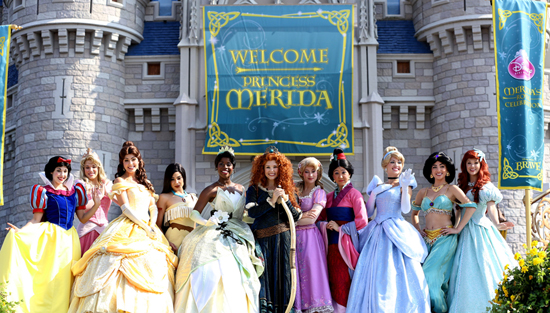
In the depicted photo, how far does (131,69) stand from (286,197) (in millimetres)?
7170

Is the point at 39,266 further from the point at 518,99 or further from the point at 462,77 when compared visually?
the point at 462,77

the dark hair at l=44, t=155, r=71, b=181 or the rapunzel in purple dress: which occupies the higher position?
the dark hair at l=44, t=155, r=71, b=181

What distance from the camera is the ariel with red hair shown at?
497cm

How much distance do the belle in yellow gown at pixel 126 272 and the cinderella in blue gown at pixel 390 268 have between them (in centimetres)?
141

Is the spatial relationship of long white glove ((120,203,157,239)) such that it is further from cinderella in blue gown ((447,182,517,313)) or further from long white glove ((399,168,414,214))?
cinderella in blue gown ((447,182,517,313))

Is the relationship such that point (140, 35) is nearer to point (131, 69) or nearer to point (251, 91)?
point (131, 69)

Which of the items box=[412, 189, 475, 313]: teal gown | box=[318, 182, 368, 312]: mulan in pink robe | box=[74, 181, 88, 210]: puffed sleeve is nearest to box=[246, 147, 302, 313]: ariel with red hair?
box=[318, 182, 368, 312]: mulan in pink robe

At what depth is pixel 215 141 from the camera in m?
10.6

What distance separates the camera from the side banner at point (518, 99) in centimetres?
748

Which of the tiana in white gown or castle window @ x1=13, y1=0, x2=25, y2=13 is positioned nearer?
the tiana in white gown

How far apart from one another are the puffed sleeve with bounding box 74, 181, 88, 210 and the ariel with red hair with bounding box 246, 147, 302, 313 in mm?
1393

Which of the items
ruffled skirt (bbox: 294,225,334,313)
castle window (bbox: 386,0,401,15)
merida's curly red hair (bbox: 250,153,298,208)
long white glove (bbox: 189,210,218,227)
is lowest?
ruffled skirt (bbox: 294,225,334,313)

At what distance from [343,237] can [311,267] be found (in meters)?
0.35

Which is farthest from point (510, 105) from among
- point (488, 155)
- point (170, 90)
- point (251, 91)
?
point (170, 90)
